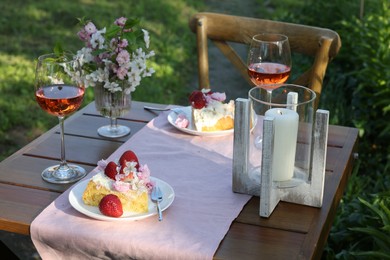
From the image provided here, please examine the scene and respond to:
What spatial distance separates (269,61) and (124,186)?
0.70 m

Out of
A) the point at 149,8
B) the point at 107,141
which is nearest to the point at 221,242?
the point at 107,141

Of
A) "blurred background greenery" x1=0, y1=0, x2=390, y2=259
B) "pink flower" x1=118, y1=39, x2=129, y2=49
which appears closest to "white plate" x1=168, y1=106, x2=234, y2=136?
"pink flower" x1=118, y1=39, x2=129, y2=49

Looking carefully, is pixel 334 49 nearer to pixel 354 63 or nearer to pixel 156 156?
pixel 156 156

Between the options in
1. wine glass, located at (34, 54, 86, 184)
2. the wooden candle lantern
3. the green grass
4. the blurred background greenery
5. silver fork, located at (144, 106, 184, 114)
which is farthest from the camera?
the green grass

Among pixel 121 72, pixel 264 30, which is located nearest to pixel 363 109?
pixel 264 30

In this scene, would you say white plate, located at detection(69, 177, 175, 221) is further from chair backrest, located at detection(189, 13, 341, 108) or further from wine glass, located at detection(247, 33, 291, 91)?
chair backrest, located at detection(189, 13, 341, 108)

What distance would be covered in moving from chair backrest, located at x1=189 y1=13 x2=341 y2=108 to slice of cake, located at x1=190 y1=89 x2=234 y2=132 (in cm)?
58

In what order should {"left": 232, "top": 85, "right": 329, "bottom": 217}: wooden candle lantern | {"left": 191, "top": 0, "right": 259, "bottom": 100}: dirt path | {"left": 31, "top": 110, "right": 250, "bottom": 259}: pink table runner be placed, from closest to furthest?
{"left": 31, "top": 110, "right": 250, "bottom": 259}: pink table runner → {"left": 232, "top": 85, "right": 329, "bottom": 217}: wooden candle lantern → {"left": 191, "top": 0, "right": 259, "bottom": 100}: dirt path

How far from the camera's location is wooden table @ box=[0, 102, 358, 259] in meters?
1.71

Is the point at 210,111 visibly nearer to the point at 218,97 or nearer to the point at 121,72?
the point at 218,97

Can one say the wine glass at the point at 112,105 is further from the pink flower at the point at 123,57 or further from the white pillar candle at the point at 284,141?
the white pillar candle at the point at 284,141

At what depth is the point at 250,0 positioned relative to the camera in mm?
8055

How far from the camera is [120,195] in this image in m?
1.78

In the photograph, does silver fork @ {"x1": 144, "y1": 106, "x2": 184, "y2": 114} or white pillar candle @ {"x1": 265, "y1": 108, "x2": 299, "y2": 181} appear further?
silver fork @ {"x1": 144, "y1": 106, "x2": 184, "y2": 114}
